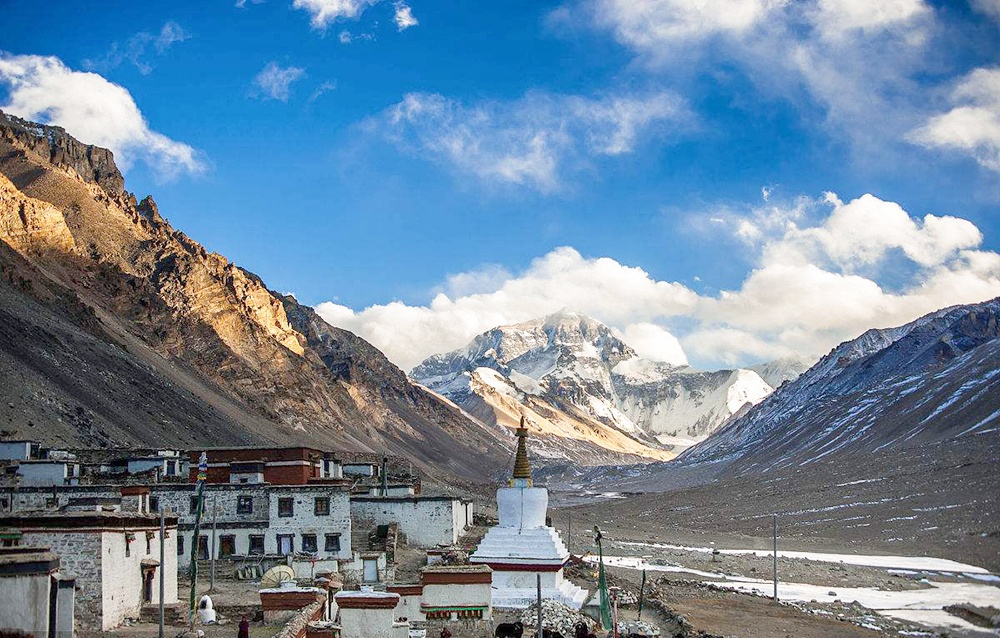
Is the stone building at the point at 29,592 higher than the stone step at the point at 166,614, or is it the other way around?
the stone building at the point at 29,592

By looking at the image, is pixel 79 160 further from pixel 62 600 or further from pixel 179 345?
pixel 62 600

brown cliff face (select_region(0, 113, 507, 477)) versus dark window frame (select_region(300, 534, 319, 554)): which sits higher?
brown cliff face (select_region(0, 113, 507, 477))

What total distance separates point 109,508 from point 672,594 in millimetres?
26008

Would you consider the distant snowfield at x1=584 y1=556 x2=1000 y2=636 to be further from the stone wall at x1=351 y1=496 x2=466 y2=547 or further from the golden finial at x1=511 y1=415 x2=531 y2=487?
the stone wall at x1=351 y1=496 x2=466 y2=547

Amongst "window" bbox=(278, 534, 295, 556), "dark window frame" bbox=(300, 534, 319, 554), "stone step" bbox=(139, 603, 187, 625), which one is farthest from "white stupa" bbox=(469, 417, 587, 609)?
"stone step" bbox=(139, 603, 187, 625)

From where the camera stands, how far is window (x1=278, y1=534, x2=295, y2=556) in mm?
34875

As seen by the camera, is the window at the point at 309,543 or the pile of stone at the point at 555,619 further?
the window at the point at 309,543

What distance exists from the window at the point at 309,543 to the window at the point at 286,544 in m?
0.37

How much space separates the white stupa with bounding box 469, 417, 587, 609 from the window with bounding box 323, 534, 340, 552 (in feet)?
15.9

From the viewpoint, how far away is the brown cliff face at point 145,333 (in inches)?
3632

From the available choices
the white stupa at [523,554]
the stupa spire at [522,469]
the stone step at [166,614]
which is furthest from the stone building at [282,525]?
the stone step at [166,614]

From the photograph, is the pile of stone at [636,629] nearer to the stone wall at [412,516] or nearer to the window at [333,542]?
the window at [333,542]

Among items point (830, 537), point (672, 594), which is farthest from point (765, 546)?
point (672, 594)

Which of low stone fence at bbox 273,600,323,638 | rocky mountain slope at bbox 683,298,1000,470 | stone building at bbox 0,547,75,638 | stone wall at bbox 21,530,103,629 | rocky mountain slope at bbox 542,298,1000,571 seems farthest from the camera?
rocky mountain slope at bbox 683,298,1000,470
